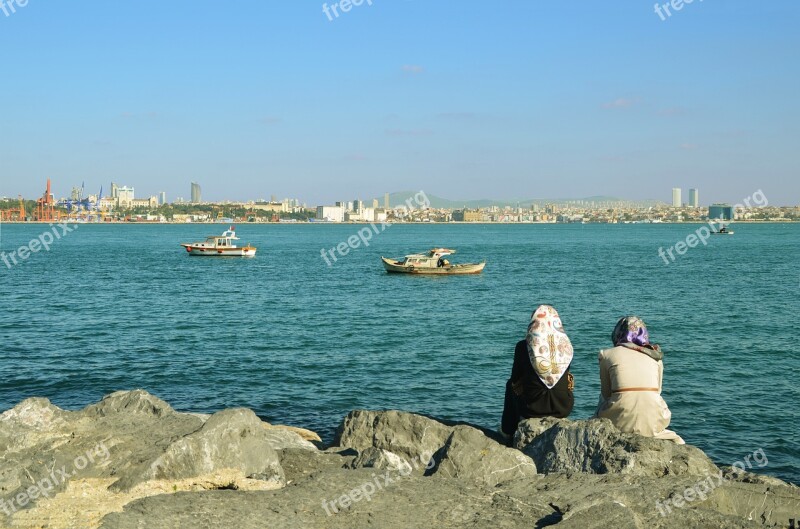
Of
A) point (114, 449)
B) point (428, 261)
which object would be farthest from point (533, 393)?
point (428, 261)

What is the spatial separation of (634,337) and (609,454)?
1.13m

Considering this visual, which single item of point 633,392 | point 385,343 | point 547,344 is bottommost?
point 385,343

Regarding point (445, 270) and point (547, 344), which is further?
point (445, 270)

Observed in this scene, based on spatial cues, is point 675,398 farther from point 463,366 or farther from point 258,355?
point 258,355

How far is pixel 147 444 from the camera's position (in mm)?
7320

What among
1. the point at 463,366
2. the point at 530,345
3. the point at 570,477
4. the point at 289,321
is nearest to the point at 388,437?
the point at 530,345

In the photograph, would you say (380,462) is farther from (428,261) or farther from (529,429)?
(428,261)

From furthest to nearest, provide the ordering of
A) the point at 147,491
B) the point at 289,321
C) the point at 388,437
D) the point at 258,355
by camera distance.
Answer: the point at 289,321 → the point at 258,355 → the point at 388,437 → the point at 147,491

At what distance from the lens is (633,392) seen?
23.5 ft

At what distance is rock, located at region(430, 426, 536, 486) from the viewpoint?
650 cm

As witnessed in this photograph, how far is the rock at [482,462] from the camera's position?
6500 millimetres

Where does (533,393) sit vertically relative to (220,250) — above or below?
above

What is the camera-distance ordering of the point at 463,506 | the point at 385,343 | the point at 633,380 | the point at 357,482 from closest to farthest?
A: the point at 463,506, the point at 357,482, the point at 633,380, the point at 385,343

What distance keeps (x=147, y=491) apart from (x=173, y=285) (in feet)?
132
